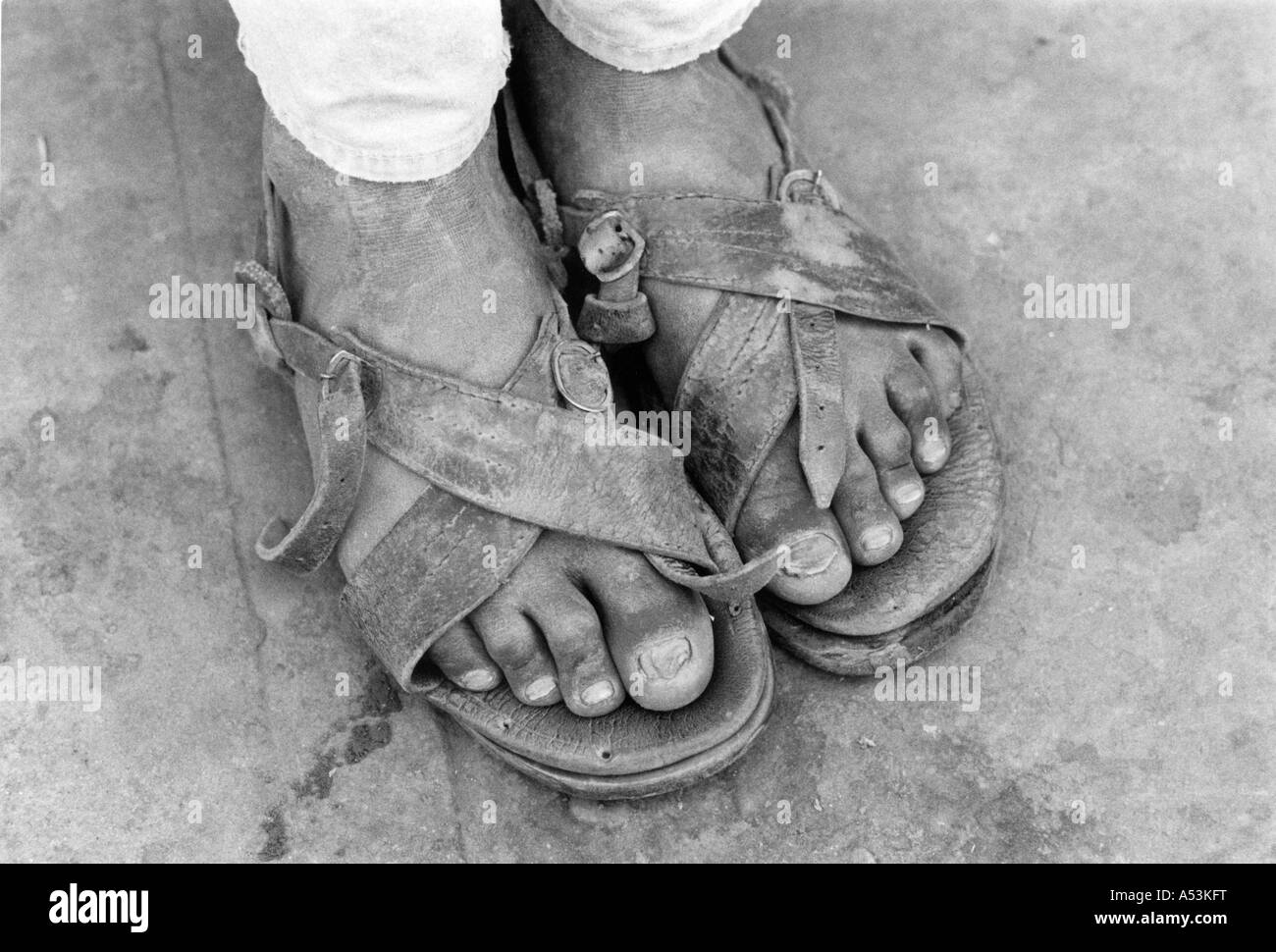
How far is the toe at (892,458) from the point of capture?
1377mm

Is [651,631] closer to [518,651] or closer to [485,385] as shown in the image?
[518,651]

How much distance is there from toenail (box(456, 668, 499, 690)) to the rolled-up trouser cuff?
0.64 meters

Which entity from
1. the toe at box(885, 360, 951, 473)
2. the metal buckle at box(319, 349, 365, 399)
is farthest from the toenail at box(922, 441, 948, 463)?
the metal buckle at box(319, 349, 365, 399)

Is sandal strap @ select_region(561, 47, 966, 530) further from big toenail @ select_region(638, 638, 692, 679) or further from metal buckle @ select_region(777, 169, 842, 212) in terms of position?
big toenail @ select_region(638, 638, 692, 679)

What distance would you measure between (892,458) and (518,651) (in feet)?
1.41

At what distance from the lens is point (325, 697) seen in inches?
54.9

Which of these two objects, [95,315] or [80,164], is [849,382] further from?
[80,164]

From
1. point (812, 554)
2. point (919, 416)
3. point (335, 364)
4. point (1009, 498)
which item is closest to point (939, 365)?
point (919, 416)

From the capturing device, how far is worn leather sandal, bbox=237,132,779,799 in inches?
49.5

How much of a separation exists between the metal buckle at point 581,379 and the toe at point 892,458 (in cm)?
28

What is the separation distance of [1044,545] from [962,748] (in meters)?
0.26

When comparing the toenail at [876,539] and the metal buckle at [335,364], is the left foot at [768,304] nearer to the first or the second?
the toenail at [876,539]

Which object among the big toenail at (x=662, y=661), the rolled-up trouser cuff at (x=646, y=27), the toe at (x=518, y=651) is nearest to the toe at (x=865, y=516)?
the big toenail at (x=662, y=661)

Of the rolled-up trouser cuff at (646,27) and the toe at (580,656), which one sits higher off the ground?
the rolled-up trouser cuff at (646,27)
